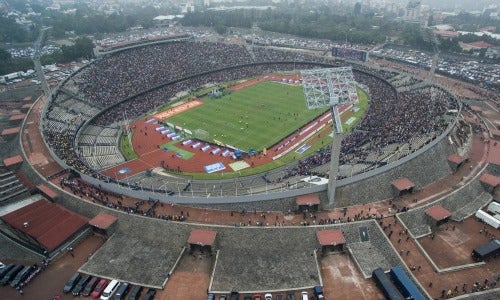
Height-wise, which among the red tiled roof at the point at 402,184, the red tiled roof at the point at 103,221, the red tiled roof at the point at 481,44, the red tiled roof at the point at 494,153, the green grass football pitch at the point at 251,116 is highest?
the red tiled roof at the point at 481,44

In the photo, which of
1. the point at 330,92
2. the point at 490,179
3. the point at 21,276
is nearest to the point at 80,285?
the point at 21,276

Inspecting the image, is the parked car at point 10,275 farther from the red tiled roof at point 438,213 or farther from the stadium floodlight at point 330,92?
the red tiled roof at point 438,213

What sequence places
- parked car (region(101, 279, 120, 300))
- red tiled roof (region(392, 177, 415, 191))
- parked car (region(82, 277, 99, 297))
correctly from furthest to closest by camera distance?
1. red tiled roof (region(392, 177, 415, 191))
2. parked car (region(82, 277, 99, 297))
3. parked car (region(101, 279, 120, 300))

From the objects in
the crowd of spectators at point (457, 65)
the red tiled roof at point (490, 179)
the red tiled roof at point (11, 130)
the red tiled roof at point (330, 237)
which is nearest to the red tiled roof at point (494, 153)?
the red tiled roof at point (490, 179)

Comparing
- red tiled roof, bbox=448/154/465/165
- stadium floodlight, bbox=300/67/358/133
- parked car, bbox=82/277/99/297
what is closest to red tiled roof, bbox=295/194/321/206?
stadium floodlight, bbox=300/67/358/133

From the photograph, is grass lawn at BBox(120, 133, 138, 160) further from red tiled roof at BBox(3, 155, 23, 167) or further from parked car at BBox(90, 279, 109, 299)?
parked car at BBox(90, 279, 109, 299)

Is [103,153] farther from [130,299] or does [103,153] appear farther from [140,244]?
[130,299]

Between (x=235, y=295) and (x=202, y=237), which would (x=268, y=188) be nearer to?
(x=202, y=237)
